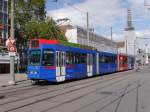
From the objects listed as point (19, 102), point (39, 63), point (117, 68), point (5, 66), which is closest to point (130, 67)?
point (117, 68)

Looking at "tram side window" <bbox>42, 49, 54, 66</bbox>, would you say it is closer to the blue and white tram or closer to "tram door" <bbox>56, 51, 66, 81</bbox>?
the blue and white tram

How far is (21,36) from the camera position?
4781 cm

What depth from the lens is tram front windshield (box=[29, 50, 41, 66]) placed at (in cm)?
2458

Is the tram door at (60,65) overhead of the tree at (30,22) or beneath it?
beneath

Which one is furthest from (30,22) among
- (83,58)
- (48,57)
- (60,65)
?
(48,57)

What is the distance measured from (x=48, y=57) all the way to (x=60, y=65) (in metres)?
1.32

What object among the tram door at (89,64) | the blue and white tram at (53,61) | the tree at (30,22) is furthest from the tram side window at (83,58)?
the tree at (30,22)

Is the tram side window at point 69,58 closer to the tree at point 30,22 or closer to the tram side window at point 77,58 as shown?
the tram side window at point 77,58

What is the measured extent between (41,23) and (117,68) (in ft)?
43.7

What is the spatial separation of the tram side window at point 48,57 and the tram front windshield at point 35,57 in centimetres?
38

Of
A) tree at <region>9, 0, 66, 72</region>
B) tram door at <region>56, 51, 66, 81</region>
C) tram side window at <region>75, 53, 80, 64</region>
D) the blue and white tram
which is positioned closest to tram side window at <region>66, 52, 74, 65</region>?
the blue and white tram

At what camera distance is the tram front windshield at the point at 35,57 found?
24.6 m

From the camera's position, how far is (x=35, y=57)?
2480 cm

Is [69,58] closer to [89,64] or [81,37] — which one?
[89,64]
